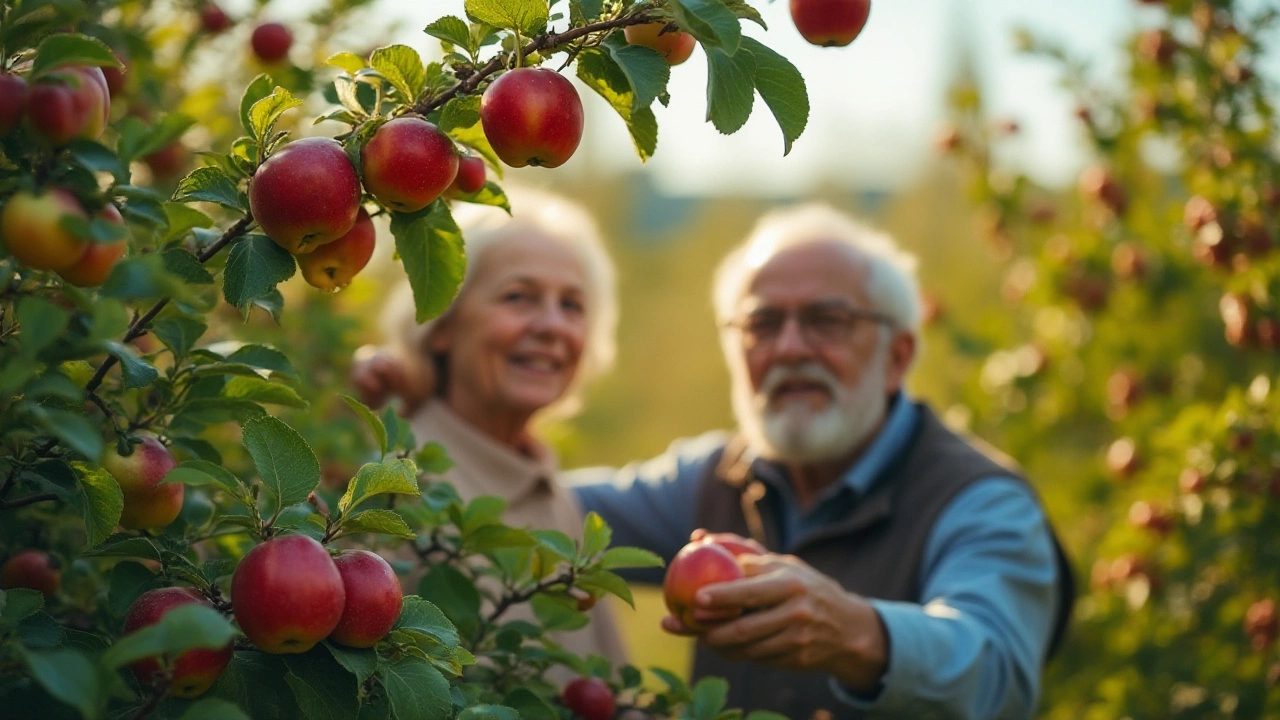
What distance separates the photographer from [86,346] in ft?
2.58

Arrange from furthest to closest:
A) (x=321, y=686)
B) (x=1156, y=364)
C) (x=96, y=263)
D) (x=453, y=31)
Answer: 1. (x=1156, y=364)
2. (x=453, y=31)
3. (x=321, y=686)
4. (x=96, y=263)

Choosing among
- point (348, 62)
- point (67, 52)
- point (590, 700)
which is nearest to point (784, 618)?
point (590, 700)

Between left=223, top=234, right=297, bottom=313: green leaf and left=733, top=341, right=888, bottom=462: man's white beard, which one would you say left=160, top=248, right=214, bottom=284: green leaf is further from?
left=733, top=341, right=888, bottom=462: man's white beard

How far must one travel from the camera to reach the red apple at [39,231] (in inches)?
31.4

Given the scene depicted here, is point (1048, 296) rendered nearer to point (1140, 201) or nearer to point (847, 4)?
point (1140, 201)

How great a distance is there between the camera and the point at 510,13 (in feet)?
3.31

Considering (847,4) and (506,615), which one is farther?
(506,615)

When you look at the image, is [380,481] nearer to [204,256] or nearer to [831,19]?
[204,256]

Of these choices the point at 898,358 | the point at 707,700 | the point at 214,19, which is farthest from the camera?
the point at 898,358

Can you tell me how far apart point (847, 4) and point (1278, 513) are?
6.71ft

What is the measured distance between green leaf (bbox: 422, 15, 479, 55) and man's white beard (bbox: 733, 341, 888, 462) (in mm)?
1693

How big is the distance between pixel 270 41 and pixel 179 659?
138 cm

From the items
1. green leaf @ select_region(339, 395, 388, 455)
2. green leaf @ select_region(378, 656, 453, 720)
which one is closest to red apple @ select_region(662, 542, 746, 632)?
green leaf @ select_region(339, 395, 388, 455)

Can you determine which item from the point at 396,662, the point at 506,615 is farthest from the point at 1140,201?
the point at 396,662
